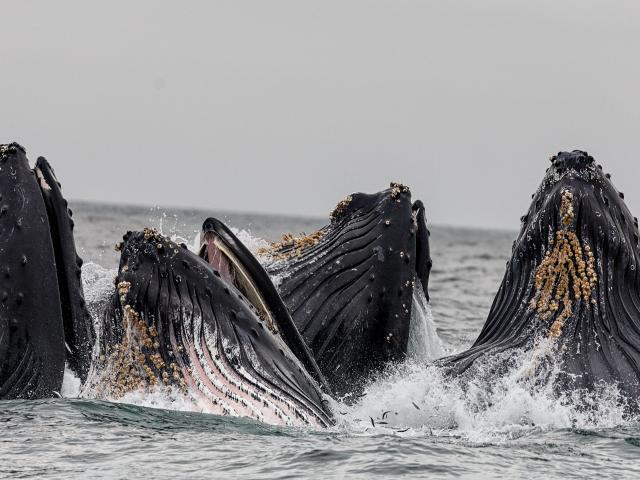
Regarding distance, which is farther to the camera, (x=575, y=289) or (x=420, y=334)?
(x=420, y=334)

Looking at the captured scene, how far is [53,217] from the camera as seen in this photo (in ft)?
35.3

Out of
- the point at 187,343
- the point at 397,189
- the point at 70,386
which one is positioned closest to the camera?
the point at 187,343

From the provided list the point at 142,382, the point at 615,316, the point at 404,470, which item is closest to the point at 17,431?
the point at 142,382

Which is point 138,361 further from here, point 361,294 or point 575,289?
point 575,289

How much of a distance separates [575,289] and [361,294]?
194cm

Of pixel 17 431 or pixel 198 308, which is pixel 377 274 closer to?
pixel 198 308

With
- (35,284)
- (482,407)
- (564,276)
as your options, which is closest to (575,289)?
(564,276)

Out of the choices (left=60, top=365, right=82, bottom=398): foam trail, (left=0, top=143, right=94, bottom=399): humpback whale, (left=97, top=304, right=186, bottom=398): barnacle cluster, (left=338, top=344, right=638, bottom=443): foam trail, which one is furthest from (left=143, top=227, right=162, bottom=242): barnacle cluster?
(left=338, top=344, right=638, bottom=443): foam trail

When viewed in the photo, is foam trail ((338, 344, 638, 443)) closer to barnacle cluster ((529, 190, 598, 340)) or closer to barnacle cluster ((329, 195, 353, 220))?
barnacle cluster ((529, 190, 598, 340))

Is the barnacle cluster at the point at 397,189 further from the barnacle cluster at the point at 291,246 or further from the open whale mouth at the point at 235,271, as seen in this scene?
the open whale mouth at the point at 235,271

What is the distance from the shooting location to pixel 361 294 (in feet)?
41.3

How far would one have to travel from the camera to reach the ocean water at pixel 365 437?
909 cm

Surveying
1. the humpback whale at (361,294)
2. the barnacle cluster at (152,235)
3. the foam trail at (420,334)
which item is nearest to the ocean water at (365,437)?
the humpback whale at (361,294)

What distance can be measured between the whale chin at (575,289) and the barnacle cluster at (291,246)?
195 cm
